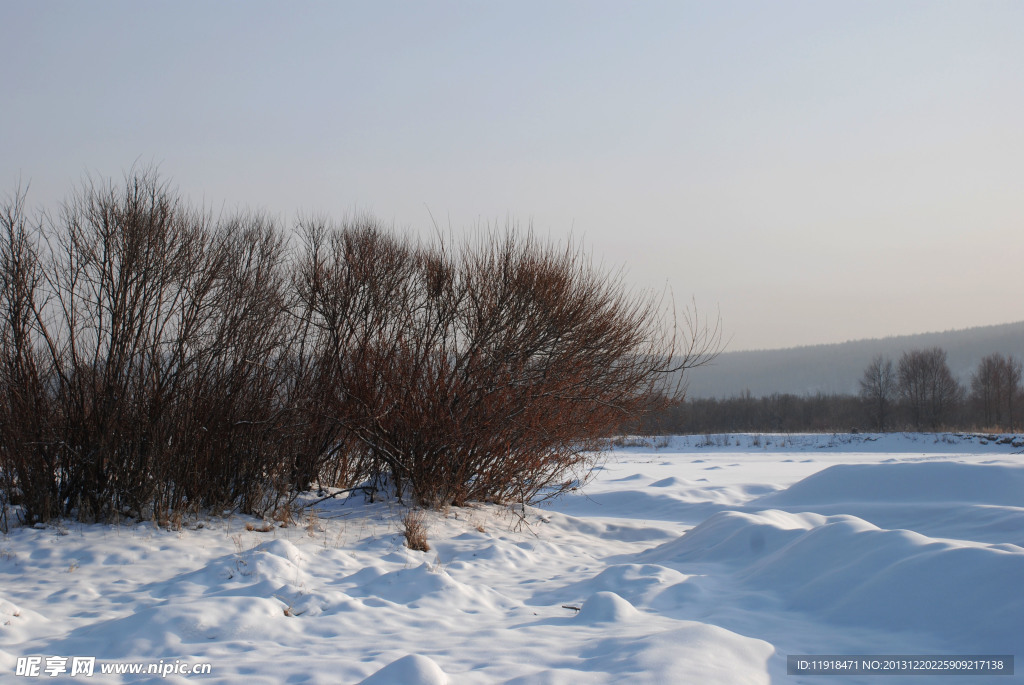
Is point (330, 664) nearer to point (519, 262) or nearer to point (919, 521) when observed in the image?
point (519, 262)

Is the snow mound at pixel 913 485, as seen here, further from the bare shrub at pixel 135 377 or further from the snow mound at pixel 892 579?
the bare shrub at pixel 135 377

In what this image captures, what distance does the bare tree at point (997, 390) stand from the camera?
149 feet

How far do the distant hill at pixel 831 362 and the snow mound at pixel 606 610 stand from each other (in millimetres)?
116422

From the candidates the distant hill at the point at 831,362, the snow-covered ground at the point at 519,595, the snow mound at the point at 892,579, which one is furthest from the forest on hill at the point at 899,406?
the distant hill at the point at 831,362

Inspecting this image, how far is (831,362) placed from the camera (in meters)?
152

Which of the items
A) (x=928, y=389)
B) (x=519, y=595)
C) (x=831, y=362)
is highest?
(x=831, y=362)

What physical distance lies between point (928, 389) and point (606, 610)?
177 ft

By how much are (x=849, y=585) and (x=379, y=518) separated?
5.56m

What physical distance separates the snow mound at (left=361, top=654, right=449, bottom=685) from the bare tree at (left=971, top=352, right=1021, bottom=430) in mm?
52595

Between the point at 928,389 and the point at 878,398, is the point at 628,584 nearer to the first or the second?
the point at 928,389

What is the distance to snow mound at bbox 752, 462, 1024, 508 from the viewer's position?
8102 mm

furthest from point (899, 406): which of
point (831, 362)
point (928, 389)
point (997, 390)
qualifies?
point (831, 362)

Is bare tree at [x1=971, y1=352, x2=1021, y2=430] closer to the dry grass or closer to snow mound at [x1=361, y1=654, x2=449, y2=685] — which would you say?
the dry grass

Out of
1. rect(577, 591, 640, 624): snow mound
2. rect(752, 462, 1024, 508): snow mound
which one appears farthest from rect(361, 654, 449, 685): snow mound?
rect(752, 462, 1024, 508): snow mound
